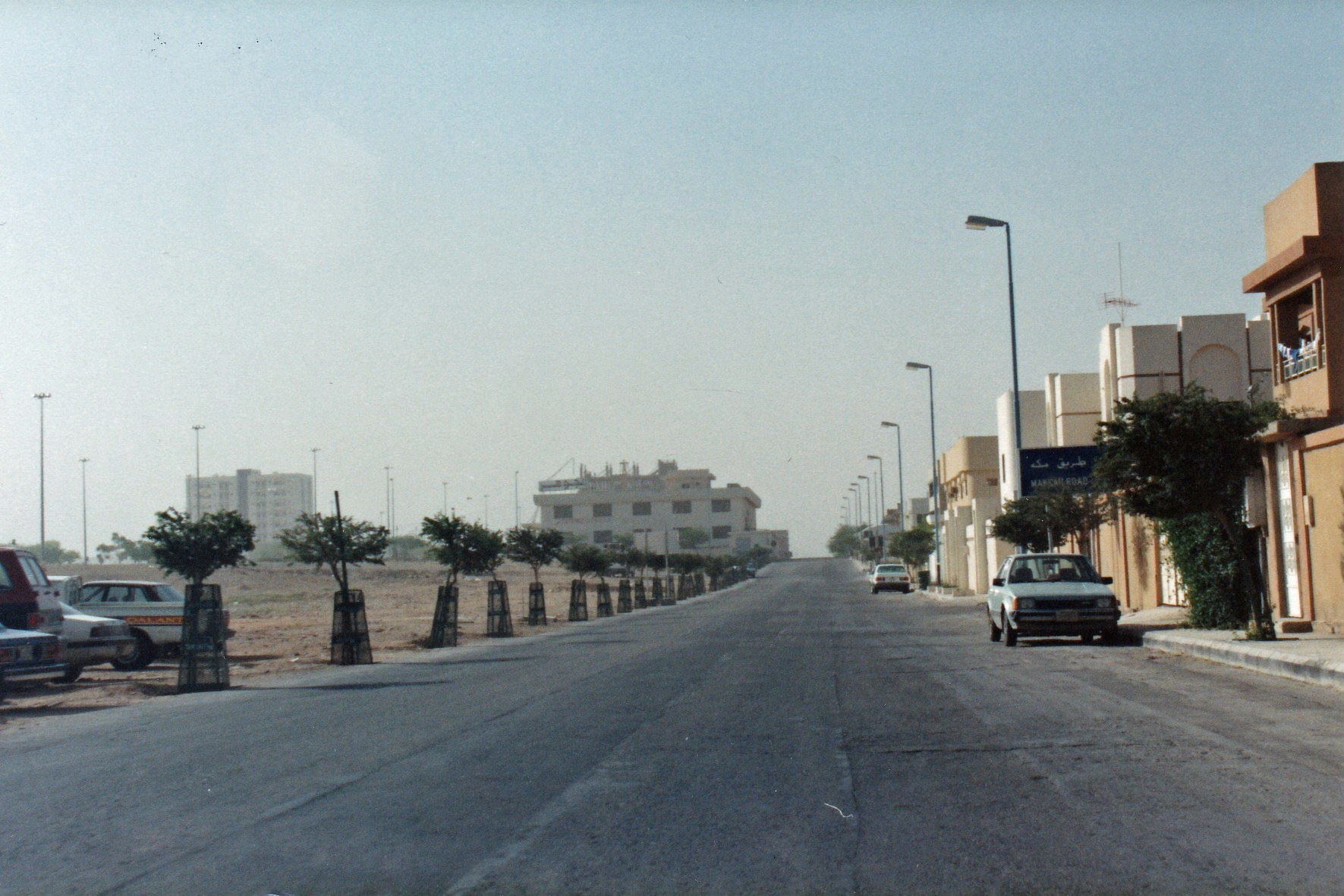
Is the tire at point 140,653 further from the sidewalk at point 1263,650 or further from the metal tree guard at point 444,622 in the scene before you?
the sidewalk at point 1263,650

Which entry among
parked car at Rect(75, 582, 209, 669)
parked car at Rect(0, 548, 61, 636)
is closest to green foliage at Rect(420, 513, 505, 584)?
parked car at Rect(75, 582, 209, 669)

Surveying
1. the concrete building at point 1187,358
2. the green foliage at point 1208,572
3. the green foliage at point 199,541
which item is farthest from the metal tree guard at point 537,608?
the green foliage at point 1208,572

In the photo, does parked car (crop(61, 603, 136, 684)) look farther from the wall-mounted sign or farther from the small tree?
the wall-mounted sign

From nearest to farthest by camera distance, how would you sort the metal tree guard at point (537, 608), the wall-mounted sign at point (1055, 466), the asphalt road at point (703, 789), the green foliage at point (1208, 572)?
the asphalt road at point (703, 789) < the green foliage at point (1208, 572) < the wall-mounted sign at point (1055, 466) < the metal tree guard at point (537, 608)

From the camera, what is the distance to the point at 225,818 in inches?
311

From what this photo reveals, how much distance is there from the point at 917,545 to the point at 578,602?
4739 cm

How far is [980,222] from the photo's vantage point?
35031 millimetres

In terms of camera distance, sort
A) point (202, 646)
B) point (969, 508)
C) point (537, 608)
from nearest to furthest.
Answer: point (202, 646)
point (537, 608)
point (969, 508)

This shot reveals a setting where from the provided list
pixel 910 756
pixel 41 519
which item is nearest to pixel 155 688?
pixel 910 756

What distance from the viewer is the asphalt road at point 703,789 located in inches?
247

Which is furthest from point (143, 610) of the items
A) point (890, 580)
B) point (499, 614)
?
point (890, 580)

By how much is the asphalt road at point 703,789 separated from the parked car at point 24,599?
191 inches

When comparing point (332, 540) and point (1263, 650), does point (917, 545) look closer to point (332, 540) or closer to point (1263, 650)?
point (332, 540)

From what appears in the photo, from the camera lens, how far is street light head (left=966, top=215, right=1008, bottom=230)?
115 feet
